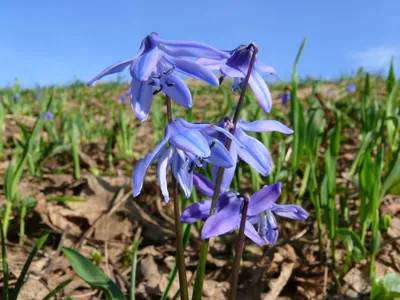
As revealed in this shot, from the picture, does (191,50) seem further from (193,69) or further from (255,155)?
(255,155)

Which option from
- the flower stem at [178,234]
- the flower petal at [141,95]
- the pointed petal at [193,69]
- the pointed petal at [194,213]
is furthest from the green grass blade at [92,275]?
the pointed petal at [193,69]

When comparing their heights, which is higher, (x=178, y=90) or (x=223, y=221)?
(x=178, y=90)

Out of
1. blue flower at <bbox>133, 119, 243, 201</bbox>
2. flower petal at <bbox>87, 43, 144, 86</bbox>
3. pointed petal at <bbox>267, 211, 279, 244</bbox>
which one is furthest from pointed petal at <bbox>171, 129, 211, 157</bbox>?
pointed petal at <bbox>267, 211, 279, 244</bbox>

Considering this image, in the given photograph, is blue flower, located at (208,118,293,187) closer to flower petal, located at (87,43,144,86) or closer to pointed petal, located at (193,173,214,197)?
pointed petal, located at (193,173,214,197)

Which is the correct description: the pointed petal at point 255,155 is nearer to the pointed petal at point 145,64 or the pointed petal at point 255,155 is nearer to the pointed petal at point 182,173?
the pointed petal at point 182,173

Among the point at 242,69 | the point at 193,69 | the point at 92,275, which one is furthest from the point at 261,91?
the point at 92,275

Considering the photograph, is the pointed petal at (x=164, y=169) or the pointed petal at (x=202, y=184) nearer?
the pointed petal at (x=164, y=169)

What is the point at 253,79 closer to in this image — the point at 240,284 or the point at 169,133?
the point at 169,133
